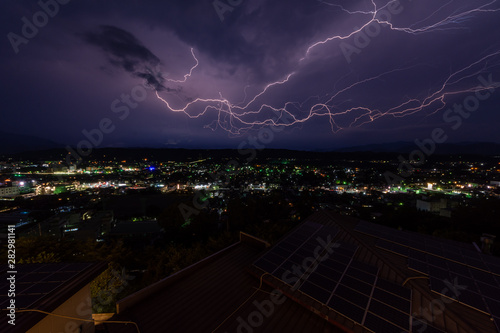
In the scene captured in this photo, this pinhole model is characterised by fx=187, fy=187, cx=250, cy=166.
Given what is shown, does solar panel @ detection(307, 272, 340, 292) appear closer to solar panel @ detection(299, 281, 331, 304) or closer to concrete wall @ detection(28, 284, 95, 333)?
solar panel @ detection(299, 281, 331, 304)

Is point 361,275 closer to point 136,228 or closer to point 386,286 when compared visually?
point 386,286

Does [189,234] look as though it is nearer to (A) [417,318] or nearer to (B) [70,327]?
(B) [70,327]

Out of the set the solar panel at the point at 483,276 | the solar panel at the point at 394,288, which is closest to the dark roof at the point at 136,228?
the solar panel at the point at 394,288

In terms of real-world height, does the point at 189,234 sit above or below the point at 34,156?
below

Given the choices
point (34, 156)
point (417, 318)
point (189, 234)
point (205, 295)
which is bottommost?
point (189, 234)

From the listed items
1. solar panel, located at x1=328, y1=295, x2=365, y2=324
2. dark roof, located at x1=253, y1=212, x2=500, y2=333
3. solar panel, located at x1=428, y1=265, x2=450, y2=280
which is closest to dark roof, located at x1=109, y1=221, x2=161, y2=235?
dark roof, located at x1=253, y1=212, x2=500, y2=333

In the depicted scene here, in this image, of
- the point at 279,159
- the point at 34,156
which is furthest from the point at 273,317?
the point at 34,156
